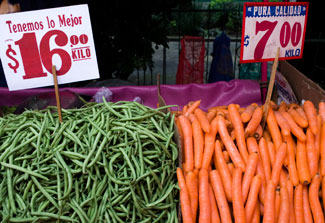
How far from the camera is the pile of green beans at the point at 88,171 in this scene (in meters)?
1.53

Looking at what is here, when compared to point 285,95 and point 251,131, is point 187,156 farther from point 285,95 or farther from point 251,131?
point 285,95

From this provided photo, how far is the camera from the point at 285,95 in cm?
304

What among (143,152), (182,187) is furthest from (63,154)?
(182,187)

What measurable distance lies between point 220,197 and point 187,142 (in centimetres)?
40

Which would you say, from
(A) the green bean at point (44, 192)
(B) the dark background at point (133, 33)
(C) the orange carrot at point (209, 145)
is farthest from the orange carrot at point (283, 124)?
(B) the dark background at point (133, 33)

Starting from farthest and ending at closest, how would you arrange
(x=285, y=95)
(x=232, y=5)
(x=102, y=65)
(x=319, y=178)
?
(x=232, y=5), (x=102, y=65), (x=285, y=95), (x=319, y=178)

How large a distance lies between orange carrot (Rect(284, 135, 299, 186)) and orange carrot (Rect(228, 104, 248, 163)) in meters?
0.29

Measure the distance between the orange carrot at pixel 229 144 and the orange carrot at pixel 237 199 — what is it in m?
0.06

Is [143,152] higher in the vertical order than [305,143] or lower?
higher

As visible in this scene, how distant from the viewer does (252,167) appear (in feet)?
5.78

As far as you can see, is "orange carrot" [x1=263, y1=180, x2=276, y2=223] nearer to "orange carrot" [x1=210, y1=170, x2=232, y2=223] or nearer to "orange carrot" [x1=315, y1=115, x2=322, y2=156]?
"orange carrot" [x1=210, y1=170, x2=232, y2=223]

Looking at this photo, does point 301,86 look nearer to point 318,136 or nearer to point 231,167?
point 318,136

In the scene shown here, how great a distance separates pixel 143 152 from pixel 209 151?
18.0 inches

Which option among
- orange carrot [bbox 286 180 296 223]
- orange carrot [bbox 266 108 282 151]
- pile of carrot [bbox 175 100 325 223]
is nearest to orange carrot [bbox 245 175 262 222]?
pile of carrot [bbox 175 100 325 223]
